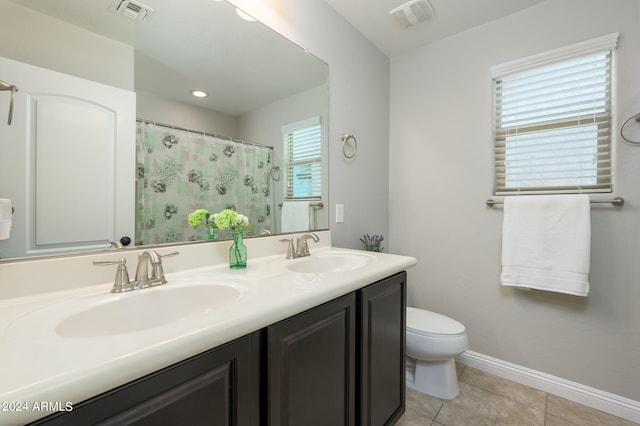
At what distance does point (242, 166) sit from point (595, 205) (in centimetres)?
196

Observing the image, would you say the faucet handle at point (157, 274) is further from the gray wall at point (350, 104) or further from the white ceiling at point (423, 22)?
the white ceiling at point (423, 22)

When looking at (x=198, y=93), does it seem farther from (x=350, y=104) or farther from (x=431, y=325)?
(x=431, y=325)

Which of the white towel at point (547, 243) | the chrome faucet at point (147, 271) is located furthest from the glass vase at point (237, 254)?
the white towel at point (547, 243)

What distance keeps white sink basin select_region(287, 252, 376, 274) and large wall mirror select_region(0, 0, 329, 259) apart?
0.79 feet

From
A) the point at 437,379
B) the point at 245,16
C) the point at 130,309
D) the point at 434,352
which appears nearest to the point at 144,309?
the point at 130,309

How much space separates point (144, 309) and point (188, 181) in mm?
539

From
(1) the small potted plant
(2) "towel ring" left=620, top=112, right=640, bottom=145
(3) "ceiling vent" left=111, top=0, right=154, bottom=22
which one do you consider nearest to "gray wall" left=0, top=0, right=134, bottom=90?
(3) "ceiling vent" left=111, top=0, right=154, bottom=22

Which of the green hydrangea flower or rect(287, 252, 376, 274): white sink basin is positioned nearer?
the green hydrangea flower

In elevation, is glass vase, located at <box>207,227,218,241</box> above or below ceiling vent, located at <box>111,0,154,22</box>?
below

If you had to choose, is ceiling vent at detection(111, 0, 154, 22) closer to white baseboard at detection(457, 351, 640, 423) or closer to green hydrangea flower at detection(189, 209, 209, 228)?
green hydrangea flower at detection(189, 209, 209, 228)

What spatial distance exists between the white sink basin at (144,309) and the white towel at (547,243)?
1708 millimetres

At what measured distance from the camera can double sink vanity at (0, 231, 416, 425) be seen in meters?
0.44

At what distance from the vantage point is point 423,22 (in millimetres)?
1854

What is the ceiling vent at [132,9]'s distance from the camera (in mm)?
942
